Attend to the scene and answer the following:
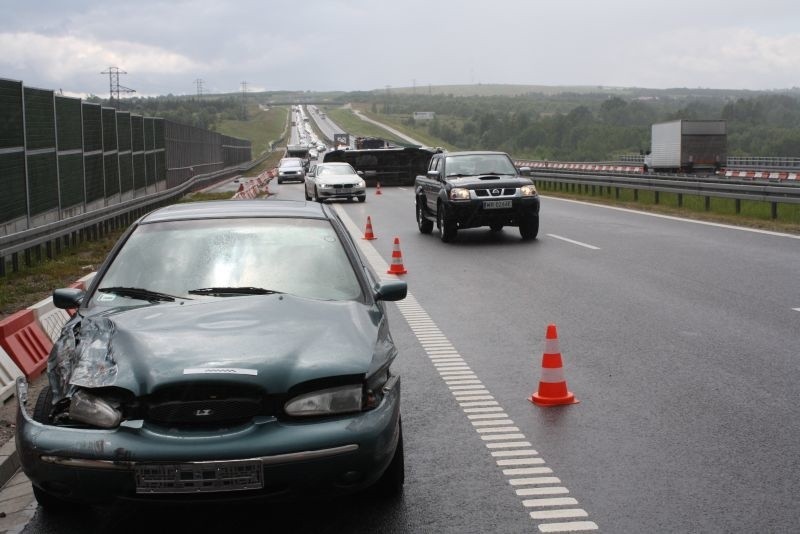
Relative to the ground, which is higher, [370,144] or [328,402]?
[370,144]

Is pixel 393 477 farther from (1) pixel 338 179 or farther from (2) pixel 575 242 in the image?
(1) pixel 338 179

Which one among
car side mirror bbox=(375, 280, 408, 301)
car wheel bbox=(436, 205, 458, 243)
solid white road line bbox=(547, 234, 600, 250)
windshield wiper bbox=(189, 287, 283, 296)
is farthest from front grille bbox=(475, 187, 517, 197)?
windshield wiper bbox=(189, 287, 283, 296)

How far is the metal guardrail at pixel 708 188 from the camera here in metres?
21.4

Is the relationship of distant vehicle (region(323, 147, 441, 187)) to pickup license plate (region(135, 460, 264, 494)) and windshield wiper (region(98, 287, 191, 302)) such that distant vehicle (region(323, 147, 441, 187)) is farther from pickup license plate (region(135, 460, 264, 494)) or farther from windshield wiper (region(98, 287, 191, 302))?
pickup license plate (region(135, 460, 264, 494))

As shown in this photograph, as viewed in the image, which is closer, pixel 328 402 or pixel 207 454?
pixel 207 454

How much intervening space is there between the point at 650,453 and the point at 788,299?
20.9 feet

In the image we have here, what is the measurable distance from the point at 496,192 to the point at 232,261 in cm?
1375

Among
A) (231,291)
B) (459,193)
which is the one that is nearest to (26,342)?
(231,291)

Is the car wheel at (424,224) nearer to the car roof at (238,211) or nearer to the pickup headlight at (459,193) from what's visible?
the pickup headlight at (459,193)

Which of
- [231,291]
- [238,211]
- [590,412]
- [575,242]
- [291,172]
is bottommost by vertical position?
[291,172]

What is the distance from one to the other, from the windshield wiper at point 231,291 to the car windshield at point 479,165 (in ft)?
48.6

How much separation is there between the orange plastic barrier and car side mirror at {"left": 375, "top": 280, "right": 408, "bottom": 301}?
3.19 m

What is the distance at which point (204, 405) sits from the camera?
431cm

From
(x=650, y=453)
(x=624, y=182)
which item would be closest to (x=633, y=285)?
(x=650, y=453)
